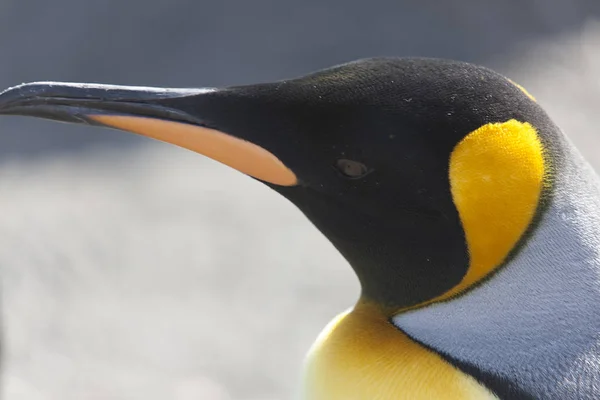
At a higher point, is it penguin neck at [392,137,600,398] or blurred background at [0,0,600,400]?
blurred background at [0,0,600,400]

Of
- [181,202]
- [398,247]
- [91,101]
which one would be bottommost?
[398,247]

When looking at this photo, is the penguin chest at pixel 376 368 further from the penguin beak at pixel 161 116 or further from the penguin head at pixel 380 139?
the penguin beak at pixel 161 116

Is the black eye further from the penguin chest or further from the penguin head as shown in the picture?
the penguin chest

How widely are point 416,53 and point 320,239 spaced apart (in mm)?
1165

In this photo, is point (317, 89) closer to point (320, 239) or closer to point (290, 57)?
A: point (320, 239)

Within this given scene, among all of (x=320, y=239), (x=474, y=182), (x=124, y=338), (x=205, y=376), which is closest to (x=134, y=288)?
(x=124, y=338)

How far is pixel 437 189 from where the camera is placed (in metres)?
0.78

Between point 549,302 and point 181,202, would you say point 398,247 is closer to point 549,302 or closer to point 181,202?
point 549,302

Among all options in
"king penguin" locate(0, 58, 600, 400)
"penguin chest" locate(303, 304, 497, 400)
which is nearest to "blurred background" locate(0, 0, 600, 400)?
"penguin chest" locate(303, 304, 497, 400)

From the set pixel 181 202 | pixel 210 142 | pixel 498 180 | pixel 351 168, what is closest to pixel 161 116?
pixel 210 142

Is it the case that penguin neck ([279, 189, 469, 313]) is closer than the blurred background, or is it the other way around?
penguin neck ([279, 189, 469, 313])

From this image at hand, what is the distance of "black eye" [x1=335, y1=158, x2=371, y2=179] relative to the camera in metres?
0.80

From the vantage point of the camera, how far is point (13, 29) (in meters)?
3.59

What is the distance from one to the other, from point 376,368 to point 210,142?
0.29 m
